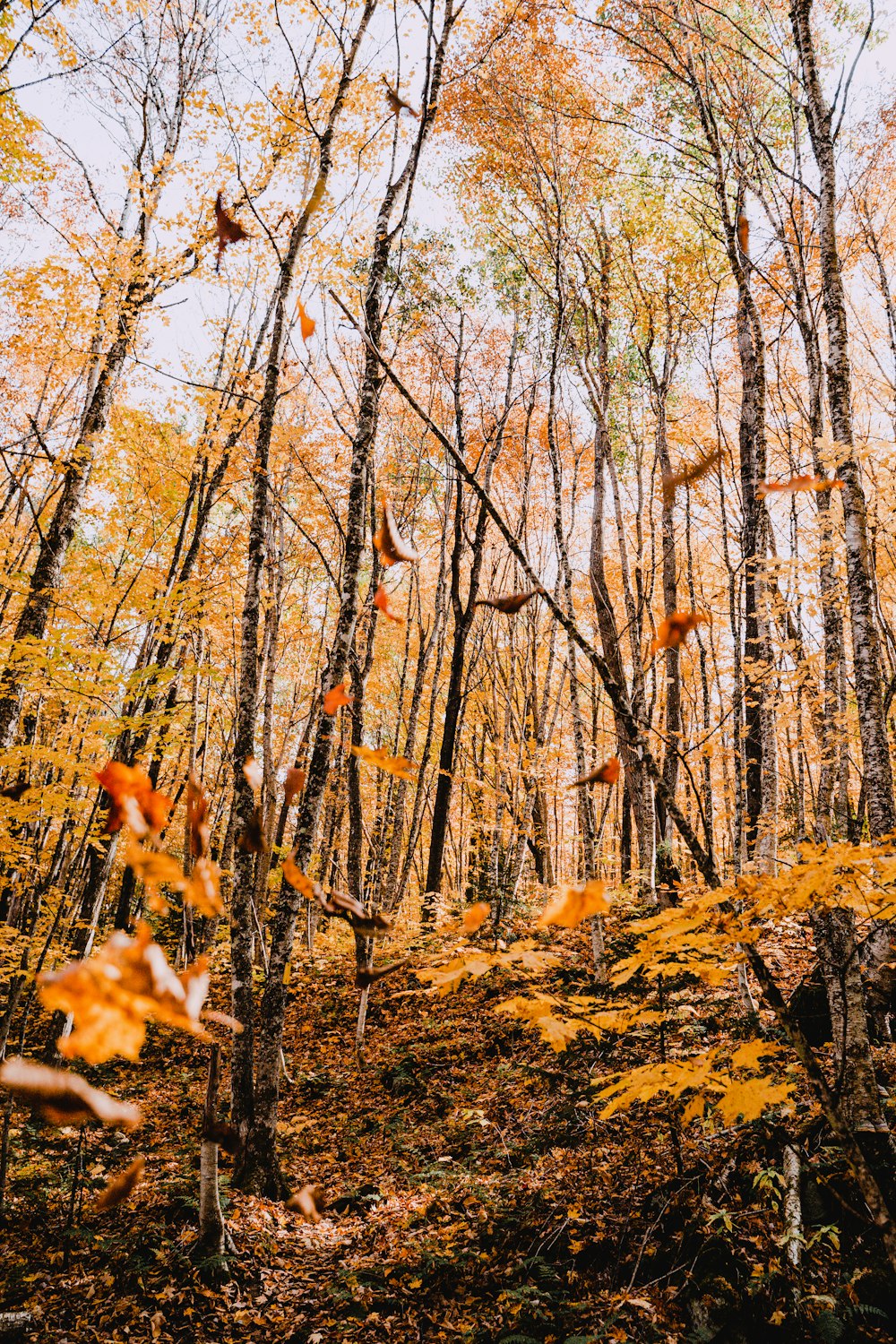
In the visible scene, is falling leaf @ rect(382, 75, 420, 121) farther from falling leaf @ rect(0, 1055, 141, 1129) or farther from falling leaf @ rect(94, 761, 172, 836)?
falling leaf @ rect(0, 1055, 141, 1129)

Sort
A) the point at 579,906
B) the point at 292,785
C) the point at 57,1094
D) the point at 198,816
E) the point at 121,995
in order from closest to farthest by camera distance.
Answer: the point at 57,1094
the point at 121,995
the point at 579,906
the point at 198,816
the point at 292,785

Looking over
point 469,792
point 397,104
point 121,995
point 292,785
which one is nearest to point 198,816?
point 292,785

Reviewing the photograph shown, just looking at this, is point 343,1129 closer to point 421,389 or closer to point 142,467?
point 142,467

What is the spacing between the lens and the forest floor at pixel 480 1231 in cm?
299

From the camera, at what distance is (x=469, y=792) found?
13.3 metres

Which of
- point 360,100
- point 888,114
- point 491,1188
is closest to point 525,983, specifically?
point 491,1188

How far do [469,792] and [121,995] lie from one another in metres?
12.4

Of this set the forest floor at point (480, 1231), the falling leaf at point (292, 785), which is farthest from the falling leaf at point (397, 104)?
the forest floor at point (480, 1231)

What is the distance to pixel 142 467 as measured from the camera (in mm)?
10289

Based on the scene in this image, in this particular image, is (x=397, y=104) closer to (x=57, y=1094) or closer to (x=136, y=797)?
(x=136, y=797)

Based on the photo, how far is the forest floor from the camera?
9.81 feet

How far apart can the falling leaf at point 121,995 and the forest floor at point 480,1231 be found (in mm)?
1835

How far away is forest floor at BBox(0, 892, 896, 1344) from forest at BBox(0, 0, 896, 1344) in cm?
3

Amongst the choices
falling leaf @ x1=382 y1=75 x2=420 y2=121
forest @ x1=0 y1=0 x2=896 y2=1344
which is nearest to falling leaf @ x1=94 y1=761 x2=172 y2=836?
forest @ x1=0 y1=0 x2=896 y2=1344
